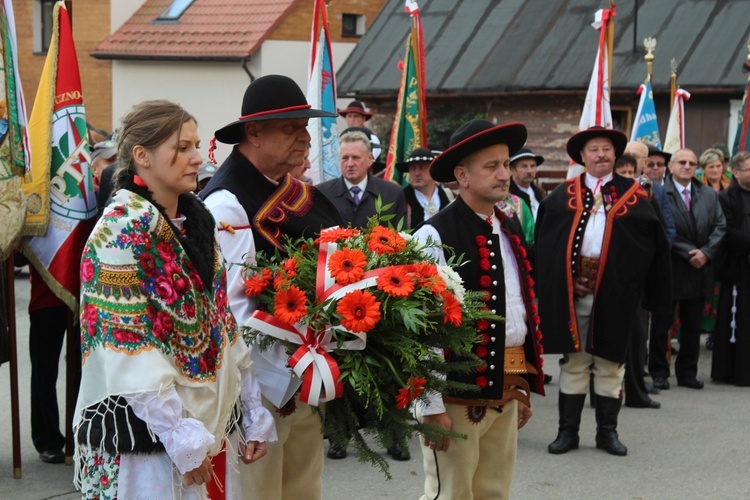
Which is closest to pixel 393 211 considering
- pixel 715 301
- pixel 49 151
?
pixel 49 151

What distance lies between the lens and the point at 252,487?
405 centimetres

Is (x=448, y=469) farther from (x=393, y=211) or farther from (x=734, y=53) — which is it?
(x=734, y=53)

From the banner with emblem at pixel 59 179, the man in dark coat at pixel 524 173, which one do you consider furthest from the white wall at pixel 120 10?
the banner with emblem at pixel 59 179

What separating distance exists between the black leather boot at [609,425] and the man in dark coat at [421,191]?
2383 millimetres

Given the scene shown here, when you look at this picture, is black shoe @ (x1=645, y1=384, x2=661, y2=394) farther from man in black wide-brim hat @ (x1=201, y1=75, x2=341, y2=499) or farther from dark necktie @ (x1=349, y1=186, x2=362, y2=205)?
man in black wide-brim hat @ (x1=201, y1=75, x2=341, y2=499)

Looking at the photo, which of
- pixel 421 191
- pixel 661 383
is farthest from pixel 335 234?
pixel 661 383

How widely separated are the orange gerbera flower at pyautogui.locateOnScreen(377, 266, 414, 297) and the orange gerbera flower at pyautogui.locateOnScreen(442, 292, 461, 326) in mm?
141

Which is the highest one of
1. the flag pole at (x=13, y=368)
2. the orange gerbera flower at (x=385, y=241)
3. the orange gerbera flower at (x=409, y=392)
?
the orange gerbera flower at (x=385, y=241)

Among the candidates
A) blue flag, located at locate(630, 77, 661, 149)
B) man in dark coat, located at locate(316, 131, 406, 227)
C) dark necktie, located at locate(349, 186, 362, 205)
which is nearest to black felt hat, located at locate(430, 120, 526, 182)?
man in dark coat, located at locate(316, 131, 406, 227)

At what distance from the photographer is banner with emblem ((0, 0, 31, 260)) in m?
5.92

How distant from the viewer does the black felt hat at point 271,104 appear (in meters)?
4.04

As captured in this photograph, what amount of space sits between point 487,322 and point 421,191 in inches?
184

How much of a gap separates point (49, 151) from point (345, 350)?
11.2ft

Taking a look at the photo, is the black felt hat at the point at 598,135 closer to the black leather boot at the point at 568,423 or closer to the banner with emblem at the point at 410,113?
the black leather boot at the point at 568,423
